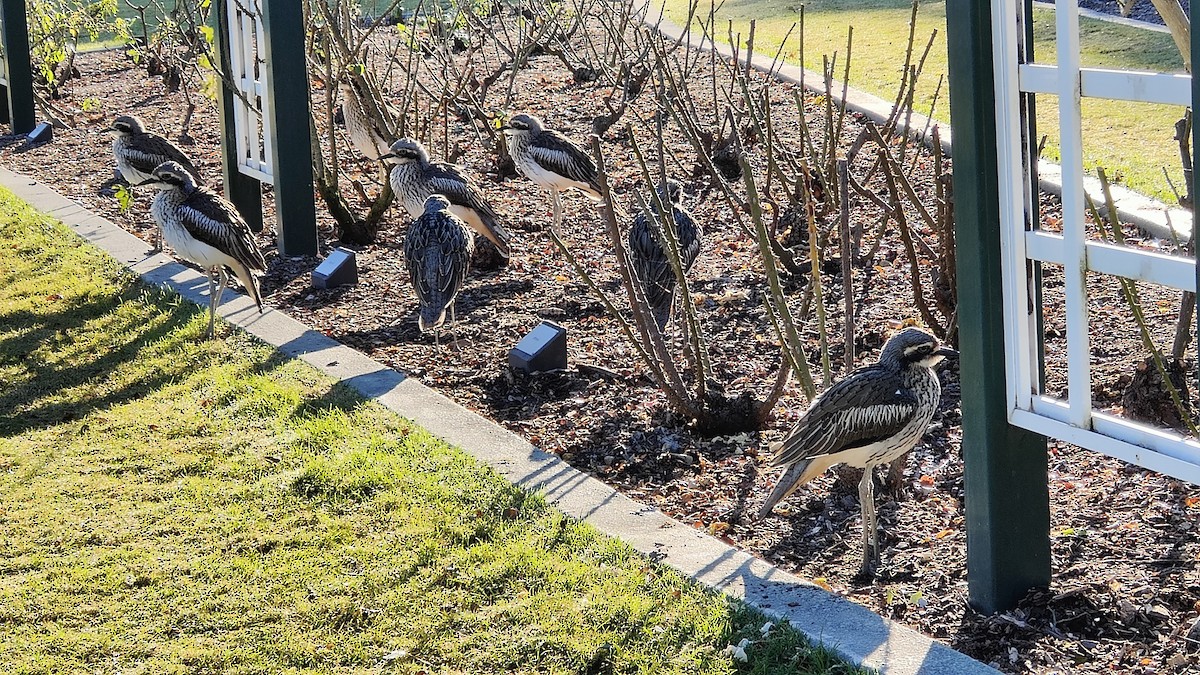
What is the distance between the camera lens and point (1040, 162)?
1095cm

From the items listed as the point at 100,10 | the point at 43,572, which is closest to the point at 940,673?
the point at 43,572

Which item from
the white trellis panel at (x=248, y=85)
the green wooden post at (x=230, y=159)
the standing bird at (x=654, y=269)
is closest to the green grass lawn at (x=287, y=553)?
the standing bird at (x=654, y=269)

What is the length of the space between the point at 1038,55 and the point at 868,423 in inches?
444

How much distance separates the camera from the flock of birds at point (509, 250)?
5441 millimetres

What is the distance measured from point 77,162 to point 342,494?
9470 mm

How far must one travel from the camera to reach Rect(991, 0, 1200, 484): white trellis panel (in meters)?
4.12

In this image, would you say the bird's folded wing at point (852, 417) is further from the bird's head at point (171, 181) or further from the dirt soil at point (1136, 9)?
the dirt soil at point (1136, 9)

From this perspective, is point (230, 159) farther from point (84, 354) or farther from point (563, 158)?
point (84, 354)

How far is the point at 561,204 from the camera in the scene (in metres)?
11.9

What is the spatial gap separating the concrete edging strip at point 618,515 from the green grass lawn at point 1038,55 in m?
3.10

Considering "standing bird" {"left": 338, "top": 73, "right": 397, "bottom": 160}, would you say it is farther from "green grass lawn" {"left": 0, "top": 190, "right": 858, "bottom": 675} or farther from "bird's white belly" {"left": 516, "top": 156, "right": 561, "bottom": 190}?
"green grass lawn" {"left": 0, "top": 190, "right": 858, "bottom": 675}

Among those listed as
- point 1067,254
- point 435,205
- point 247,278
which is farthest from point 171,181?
point 1067,254

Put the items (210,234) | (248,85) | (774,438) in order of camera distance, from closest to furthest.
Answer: (774,438) < (210,234) < (248,85)

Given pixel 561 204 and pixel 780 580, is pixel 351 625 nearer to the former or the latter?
pixel 780 580
